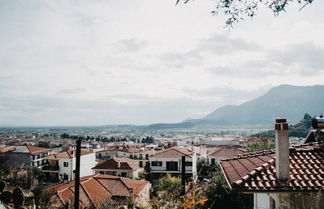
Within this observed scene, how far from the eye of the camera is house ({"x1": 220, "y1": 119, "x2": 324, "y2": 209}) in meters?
6.31

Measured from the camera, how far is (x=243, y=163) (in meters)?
9.12

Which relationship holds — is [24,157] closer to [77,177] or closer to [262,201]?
[77,177]

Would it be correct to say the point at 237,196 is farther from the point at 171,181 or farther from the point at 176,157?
the point at 176,157

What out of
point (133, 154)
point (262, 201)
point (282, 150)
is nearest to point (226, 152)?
point (133, 154)

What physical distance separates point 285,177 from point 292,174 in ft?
0.99

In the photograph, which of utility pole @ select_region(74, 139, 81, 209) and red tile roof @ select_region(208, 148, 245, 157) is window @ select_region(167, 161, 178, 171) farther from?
utility pole @ select_region(74, 139, 81, 209)

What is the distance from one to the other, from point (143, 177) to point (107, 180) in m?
15.6

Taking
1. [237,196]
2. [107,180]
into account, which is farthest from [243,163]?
[107,180]

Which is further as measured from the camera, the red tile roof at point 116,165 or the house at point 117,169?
the red tile roof at point 116,165

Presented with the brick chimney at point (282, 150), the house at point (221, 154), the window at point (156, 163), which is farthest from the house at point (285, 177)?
the house at point (221, 154)

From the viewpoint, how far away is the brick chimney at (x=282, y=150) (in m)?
6.76

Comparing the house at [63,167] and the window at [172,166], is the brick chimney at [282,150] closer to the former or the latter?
the window at [172,166]

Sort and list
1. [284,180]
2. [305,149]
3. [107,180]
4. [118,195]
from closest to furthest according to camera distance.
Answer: [284,180] → [305,149] → [118,195] → [107,180]

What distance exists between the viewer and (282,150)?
7062 millimetres
